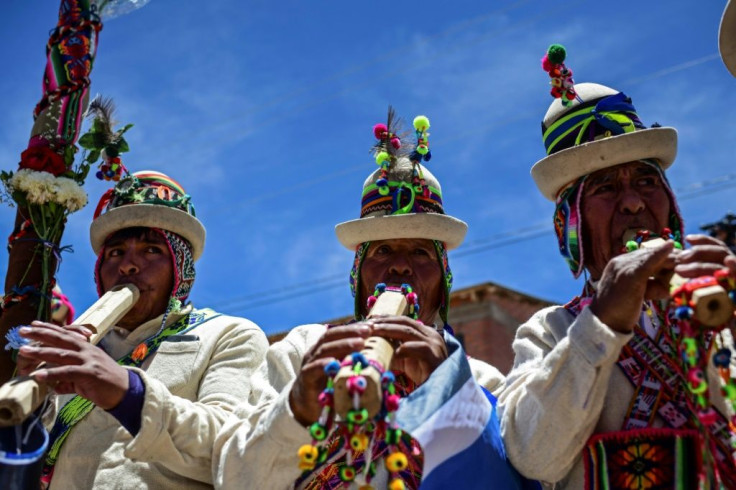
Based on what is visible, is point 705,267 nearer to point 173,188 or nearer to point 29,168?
point 173,188

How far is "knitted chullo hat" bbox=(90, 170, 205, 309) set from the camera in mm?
4383

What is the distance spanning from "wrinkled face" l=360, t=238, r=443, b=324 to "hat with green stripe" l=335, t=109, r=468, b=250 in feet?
0.18

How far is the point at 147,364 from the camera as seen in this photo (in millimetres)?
4016

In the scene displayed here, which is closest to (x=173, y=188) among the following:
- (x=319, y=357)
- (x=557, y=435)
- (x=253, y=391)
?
(x=253, y=391)

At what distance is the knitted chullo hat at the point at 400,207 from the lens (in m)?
4.00

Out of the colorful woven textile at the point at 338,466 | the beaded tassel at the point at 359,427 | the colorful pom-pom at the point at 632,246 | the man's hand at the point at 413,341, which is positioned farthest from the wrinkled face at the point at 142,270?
the colorful pom-pom at the point at 632,246

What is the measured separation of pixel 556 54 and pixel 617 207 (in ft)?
2.22

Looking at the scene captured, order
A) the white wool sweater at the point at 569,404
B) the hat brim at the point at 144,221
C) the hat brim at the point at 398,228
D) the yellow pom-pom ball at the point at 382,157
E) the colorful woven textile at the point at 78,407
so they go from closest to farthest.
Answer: the white wool sweater at the point at 569,404
the colorful woven textile at the point at 78,407
the hat brim at the point at 398,228
the yellow pom-pom ball at the point at 382,157
the hat brim at the point at 144,221

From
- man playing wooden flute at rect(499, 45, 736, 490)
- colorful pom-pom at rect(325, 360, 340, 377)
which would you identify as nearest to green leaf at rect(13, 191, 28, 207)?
man playing wooden flute at rect(499, 45, 736, 490)

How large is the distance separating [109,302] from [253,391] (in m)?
0.83

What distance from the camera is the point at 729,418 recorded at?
2783 millimetres

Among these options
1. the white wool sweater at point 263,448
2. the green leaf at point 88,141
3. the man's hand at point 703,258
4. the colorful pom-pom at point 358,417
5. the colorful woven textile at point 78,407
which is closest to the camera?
the colorful pom-pom at point 358,417

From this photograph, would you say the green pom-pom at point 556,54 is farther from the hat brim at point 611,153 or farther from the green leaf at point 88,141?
the green leaf at point 88,141

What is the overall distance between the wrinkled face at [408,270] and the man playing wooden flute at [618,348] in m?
0.61
